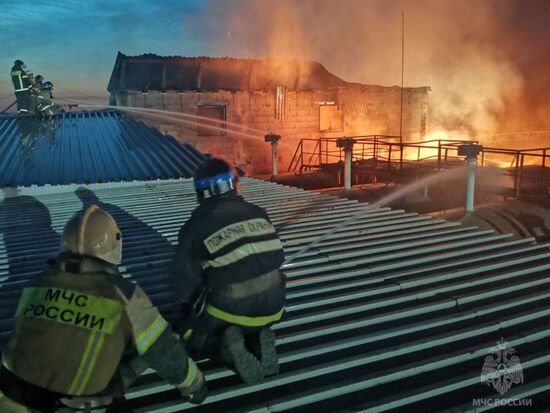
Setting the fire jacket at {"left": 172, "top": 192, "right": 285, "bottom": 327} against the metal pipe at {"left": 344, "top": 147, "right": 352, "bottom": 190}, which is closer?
the fire jacket at {"left": 172, "top": 192, "right": 285, "bottom": 327}

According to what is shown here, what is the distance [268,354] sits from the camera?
9.05ft

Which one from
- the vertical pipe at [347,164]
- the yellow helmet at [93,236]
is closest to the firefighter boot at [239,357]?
the yellow helmet at [93,236]

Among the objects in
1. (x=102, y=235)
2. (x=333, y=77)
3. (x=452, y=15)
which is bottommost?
(x=102, y=235)

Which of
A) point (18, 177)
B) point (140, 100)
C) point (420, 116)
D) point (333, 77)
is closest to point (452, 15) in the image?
point (420, 116)

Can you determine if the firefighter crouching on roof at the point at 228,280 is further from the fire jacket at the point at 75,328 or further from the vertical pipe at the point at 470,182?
the vertical pipe at the point at 470,182

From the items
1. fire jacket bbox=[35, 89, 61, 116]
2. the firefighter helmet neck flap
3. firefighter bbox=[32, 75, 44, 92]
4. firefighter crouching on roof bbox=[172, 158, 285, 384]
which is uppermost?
firefighter bbox=[32, 75, 44, 92]

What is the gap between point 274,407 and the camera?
8.32 feet

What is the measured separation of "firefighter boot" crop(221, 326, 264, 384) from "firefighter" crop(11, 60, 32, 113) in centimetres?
1388

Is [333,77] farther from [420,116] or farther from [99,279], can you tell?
[99,279]

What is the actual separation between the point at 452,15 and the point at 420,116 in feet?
38.7

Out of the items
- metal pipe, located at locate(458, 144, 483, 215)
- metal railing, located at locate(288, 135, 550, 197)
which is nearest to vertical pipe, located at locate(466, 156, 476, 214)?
metal pipe, located at locate(458, 144, 483, 215)

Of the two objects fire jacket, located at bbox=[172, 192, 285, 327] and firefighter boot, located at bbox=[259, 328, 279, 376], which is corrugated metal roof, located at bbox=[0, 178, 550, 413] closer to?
firefighter boot, located at bbox=[259, 328, 279, 376]

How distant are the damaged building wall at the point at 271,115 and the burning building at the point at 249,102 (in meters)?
0.04

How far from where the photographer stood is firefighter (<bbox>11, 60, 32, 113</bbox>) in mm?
13508
